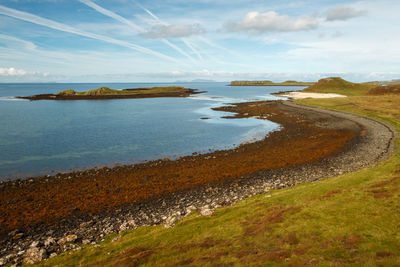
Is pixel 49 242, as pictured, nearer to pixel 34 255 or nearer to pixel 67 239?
pixel 67 239

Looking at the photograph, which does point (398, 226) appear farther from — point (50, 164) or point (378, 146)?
point (50, 164)

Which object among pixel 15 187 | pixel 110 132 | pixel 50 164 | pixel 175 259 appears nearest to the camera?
pixel 175 259

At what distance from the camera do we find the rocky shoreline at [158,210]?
16519 millimetres

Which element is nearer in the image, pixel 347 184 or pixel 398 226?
pixel 398 226

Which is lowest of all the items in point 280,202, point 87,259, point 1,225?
point 1,225

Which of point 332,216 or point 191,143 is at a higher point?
point 332,216

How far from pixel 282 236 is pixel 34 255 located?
15293mm

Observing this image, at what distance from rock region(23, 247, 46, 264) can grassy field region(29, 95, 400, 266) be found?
3.41 ft

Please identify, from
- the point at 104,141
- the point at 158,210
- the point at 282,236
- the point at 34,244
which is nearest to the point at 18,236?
the point at 34,244

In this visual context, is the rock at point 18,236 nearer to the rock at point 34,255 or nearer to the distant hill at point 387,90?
the rock at point 34,255

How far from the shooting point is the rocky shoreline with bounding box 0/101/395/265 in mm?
16519

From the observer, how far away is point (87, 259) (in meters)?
13.4

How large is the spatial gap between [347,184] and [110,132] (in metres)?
57.5

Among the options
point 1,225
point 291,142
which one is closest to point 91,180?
point 1,225
